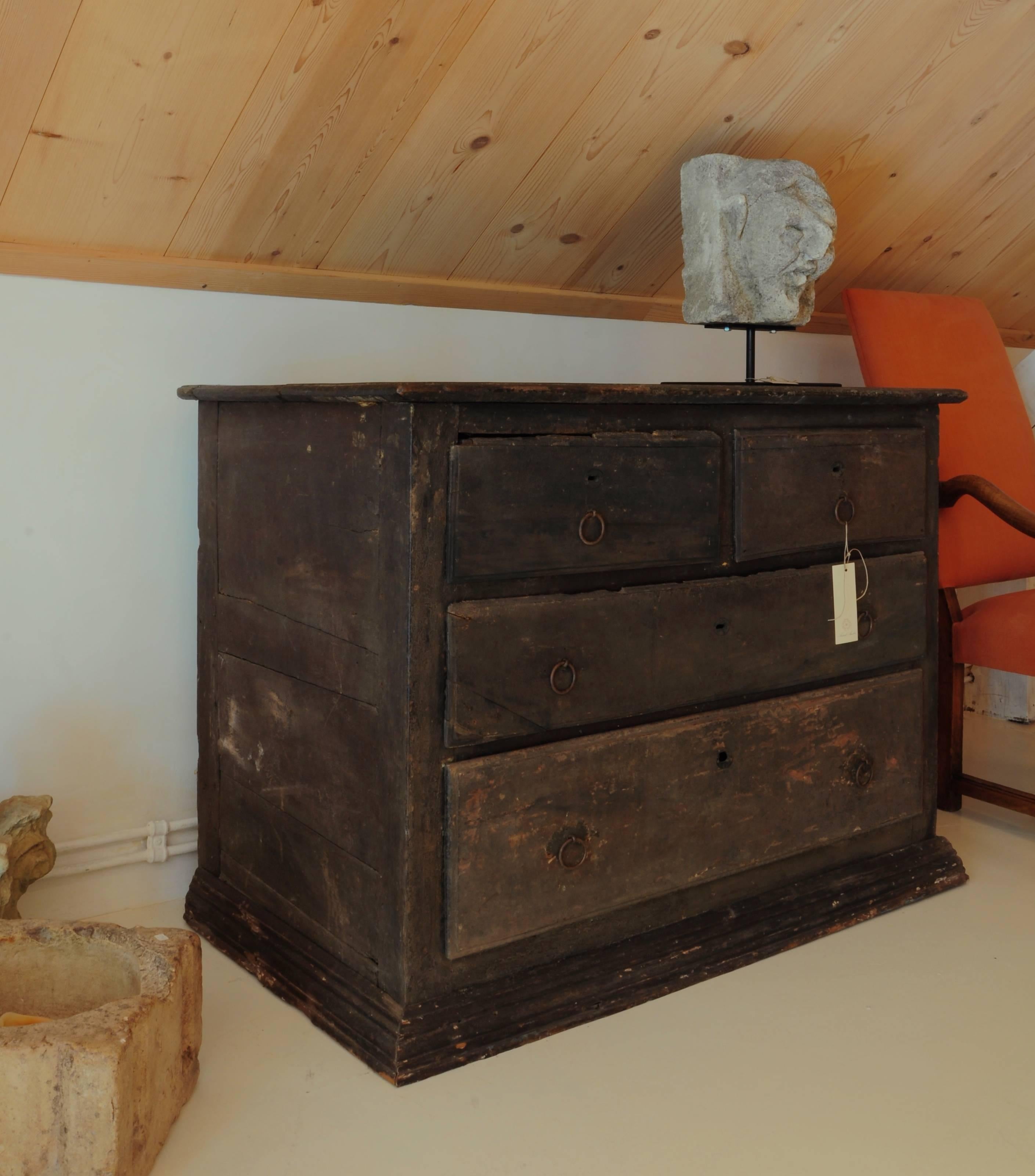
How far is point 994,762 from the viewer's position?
2.98 meters

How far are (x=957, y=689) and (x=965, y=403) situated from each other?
67 cm

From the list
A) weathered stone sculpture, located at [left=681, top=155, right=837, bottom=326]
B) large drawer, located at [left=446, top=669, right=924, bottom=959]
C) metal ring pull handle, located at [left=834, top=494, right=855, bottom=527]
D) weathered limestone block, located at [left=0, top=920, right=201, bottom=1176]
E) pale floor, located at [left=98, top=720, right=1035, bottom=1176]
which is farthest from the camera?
weathered stone sculpture, located at [left=681, top=155, right=837, bottom=326]

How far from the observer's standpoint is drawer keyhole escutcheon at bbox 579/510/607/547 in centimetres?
170

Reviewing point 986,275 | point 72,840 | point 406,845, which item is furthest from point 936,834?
point 72,840

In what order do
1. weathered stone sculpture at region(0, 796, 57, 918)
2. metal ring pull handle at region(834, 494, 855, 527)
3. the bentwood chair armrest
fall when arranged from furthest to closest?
the bentwood chair armrest
metal ring pull handle at region(834, 494, 855, 527)
weathered stone sculpture at region(0, 796, 57, 918)

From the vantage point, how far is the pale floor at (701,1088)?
144cm

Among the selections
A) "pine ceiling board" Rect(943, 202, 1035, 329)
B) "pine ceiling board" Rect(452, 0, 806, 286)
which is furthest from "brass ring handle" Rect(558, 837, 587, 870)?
"pine ceiling board" Rect(943, 202, 1035, 329)

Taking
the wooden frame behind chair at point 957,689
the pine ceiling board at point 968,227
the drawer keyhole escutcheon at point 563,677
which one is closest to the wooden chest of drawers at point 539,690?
the drawer keyhole escutcheon at point 563,677

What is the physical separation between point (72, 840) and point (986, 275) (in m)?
2.64

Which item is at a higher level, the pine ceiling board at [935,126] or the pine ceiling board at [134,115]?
the pine ceiling board at [935,126]

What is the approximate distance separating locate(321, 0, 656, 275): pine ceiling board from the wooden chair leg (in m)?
1.29

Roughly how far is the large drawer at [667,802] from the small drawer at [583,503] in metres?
0.28

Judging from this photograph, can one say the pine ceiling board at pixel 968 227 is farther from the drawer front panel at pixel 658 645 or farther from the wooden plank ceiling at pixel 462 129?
the drawer front panel at pixel 658 645

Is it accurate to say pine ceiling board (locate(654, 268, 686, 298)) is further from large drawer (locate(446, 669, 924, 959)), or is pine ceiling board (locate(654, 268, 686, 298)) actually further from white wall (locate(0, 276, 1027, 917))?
large drawer (locate(446, 669, 924, 959))
